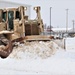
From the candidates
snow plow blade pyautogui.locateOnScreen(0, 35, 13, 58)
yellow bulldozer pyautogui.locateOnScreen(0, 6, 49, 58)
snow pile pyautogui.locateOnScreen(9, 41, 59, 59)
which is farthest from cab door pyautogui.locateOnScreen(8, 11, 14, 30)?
snow pile pyautogui.locateOnScreen(9, 41, 59, 59)

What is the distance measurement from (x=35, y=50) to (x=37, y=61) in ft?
5.27

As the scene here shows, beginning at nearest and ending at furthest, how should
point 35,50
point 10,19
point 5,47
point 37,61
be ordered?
point 37,61 < point 35,50 < point 5,47 < point 10,19

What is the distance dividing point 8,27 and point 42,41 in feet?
8.75

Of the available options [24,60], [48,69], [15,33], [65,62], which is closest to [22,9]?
[15,33]

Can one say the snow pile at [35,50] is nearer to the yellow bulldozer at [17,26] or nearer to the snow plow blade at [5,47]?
the snow plow blade at [5,47]

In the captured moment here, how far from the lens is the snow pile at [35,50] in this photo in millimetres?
10961

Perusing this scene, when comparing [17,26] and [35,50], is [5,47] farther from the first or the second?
[17,26]

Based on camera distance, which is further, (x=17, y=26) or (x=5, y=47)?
(x=17, y=26)

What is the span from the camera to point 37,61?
9.85m

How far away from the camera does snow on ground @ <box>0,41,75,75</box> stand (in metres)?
8.21

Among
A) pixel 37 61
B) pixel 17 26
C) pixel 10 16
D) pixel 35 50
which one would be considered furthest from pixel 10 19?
pixel 37 61

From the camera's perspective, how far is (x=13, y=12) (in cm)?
1438

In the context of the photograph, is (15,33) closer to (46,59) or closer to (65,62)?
(46,59)

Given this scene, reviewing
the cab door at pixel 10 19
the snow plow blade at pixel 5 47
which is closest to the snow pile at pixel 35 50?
the snow plow blade at pixel 5 47
